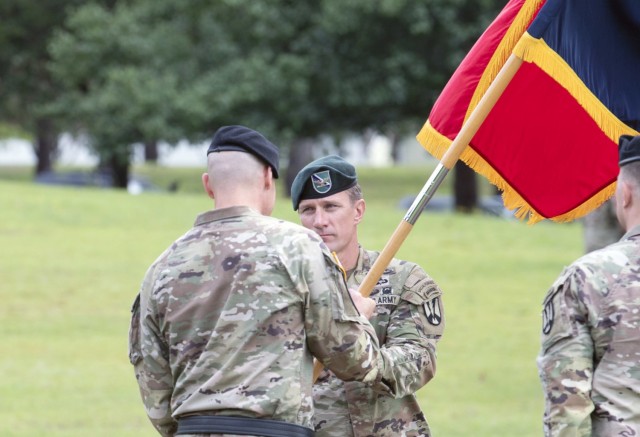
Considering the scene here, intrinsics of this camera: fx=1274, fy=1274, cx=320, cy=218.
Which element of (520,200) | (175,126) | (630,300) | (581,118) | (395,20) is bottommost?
(630,300)

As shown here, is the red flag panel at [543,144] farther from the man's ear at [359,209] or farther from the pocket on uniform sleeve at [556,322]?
the pocket on uniform sleeve at [556,322]

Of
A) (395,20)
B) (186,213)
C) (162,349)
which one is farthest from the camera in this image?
(395,20)

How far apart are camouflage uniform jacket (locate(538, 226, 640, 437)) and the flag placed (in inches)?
66.0

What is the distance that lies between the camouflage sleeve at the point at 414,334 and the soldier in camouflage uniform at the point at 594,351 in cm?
72

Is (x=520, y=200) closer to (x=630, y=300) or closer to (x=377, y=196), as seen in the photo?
(x=630, y=300)

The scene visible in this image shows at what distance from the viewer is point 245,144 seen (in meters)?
4.44

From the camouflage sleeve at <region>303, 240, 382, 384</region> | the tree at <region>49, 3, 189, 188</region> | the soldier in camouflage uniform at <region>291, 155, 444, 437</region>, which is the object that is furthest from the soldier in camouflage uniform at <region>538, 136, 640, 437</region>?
the tree at <region>49, 3, 189, 188</region>

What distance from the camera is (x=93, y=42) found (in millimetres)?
31141

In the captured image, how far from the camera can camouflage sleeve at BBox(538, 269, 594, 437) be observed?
13.2 ft

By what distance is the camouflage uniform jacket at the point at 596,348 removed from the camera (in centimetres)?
405

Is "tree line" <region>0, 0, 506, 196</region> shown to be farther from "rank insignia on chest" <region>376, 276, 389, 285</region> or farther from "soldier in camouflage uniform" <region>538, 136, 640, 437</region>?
"soldier in camouflage uniform" <region>538, 136, 640, 437</region>

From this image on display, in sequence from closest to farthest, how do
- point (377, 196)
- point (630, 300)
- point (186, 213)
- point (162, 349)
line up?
point (630, 300)
point (162, 349)
point (186, 213)
point (377, 196)

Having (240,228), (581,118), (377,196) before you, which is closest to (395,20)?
(377,196)

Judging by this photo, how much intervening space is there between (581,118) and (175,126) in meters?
22.2
